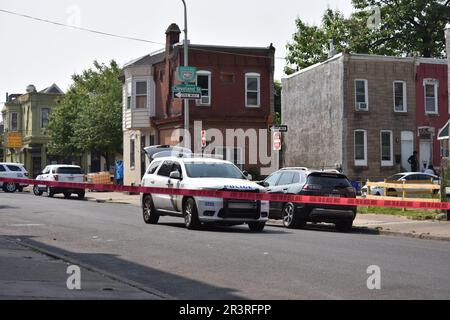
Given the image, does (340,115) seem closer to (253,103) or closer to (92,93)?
(253,103)

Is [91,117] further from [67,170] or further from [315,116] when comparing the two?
[315,116]

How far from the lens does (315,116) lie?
4316 centimetres

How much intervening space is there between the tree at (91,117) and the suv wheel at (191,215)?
35254 millimetres

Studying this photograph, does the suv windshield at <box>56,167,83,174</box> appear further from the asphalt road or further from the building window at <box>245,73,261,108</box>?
the asphalt road

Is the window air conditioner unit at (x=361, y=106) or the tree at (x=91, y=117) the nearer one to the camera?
the window air conditioner unit at (x=361, y=106)

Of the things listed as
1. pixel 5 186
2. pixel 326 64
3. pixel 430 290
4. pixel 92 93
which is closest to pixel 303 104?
pixel 326 64

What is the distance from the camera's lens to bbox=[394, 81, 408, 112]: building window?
40906 mm

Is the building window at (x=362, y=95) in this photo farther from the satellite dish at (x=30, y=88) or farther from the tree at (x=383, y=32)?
the satellite dish at (x=30, y=88)

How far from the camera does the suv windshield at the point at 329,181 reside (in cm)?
1945

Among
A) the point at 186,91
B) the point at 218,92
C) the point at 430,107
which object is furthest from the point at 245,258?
the point at 430,107

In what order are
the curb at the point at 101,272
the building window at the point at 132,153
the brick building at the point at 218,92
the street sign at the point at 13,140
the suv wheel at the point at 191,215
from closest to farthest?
the curb at the point at 101,272
the suv wheel at the point at 191,215
the brick building at the point at 218,92
the building window at the point at 132,153
the street sign at the point at 13,140

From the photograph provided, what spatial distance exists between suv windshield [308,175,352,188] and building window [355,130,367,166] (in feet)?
67.4

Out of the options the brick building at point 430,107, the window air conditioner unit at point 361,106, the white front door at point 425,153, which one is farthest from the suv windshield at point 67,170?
the white front door at point 425,153

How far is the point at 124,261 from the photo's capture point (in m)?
12.0
